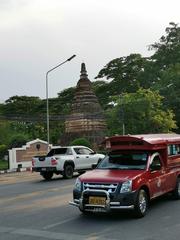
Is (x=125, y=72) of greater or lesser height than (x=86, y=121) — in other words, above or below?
above

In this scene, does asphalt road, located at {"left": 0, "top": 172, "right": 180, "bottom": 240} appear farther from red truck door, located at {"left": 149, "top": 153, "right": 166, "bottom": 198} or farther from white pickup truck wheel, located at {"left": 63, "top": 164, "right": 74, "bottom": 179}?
white pickup truck wheel, located at {"left": 63, "top": 164, "right": 74, "bottom": 179}

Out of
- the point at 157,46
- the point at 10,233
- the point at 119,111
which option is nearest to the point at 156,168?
the point at 10,233

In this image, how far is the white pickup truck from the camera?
24.8 m

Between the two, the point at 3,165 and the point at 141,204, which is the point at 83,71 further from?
the point at 141,204

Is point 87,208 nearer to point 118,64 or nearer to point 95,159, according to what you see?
point 95,159

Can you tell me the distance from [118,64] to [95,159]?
4813 cm

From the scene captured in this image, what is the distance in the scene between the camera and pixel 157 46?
237ft

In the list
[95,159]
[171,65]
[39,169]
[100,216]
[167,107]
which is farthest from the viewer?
[171,65]

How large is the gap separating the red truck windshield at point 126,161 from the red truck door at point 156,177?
24 cm

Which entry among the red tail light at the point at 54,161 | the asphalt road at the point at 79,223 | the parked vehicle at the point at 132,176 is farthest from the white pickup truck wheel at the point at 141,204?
the red tail light at the point at 54,161

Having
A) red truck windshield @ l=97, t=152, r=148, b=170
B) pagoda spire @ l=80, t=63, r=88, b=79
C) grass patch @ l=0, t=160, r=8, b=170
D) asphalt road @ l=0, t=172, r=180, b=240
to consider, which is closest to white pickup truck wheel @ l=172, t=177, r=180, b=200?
asphalt road @ l=0, t=172, r=180, b=240

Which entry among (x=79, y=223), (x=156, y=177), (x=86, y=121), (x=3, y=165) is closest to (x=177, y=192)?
(x=156, y=177)

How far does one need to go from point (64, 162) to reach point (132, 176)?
13803 millimetres

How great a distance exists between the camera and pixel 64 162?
81.7ft
